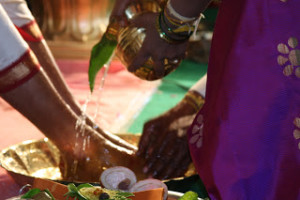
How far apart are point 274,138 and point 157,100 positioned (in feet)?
5.54

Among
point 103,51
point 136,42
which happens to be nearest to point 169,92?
point 103,51

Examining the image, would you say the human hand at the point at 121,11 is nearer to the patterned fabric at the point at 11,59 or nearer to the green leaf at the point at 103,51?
the green leaf at the point at 103,51

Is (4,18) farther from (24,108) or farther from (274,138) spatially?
(274,138)

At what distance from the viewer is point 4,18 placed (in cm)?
113

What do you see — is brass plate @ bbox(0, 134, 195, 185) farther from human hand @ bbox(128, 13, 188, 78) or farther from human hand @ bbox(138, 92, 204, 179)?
human hand @ bbox(128, 13, 188, 78)

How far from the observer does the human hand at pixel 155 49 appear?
1.02m

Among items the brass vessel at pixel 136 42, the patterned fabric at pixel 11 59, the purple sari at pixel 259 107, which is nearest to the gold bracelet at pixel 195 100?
the brass vessel at pixel 136 42

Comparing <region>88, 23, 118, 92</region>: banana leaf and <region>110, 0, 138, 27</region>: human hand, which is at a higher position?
A: <region>110, 0, 138, 27</region>: human hand

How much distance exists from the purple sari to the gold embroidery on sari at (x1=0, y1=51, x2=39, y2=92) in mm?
493

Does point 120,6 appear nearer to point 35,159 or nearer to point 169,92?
point 35,159

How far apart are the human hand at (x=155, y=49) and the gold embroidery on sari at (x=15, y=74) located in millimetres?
234

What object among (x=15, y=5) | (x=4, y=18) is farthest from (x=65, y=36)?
(x=4, y=18)

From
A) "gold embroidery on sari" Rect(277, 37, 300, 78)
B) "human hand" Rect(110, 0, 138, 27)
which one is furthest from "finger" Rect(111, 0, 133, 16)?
"gold embroidery on sari" Rect(277, 37, 300, 78)

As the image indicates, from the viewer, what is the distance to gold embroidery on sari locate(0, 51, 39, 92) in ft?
3.68
